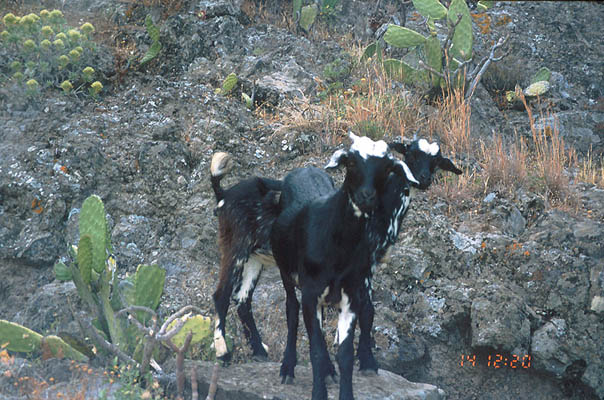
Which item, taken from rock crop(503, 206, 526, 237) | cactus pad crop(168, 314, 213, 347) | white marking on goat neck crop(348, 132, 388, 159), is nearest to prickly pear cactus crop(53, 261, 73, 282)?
cactus pad crop(168, 314, 213, 347)

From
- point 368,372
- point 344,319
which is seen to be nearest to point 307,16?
point 368,372

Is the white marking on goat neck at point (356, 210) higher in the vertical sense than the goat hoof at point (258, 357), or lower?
higher

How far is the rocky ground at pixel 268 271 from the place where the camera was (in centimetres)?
560

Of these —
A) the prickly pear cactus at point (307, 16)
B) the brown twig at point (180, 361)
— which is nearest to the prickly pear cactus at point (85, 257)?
the brown twig at point (180, 361)

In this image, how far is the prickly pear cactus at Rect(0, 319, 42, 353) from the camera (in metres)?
4.58

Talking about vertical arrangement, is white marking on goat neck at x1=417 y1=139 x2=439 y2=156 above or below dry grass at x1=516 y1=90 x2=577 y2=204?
above

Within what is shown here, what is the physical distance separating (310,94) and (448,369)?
4.07 m

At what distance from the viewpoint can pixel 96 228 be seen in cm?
498

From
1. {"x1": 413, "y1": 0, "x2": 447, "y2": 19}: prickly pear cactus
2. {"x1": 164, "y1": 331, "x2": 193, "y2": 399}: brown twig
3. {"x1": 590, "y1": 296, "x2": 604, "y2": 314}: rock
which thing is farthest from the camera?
{"x1": 413, "y1": 0, "x2": 447, "y2": 19}: prickly pear cactus

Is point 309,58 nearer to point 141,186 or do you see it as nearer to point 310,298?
point 141,186

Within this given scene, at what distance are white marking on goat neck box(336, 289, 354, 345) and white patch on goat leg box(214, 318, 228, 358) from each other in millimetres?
1120

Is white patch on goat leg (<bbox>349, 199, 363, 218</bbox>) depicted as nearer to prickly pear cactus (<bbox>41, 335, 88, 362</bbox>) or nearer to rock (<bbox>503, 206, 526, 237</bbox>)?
prickly pear cactus (<bbox>41, 335, 88, 362</bbox>)

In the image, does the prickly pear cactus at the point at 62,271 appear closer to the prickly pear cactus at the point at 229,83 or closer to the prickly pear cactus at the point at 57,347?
the prickly pear cactus at the point at 57,347

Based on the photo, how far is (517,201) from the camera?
682 centimetres
